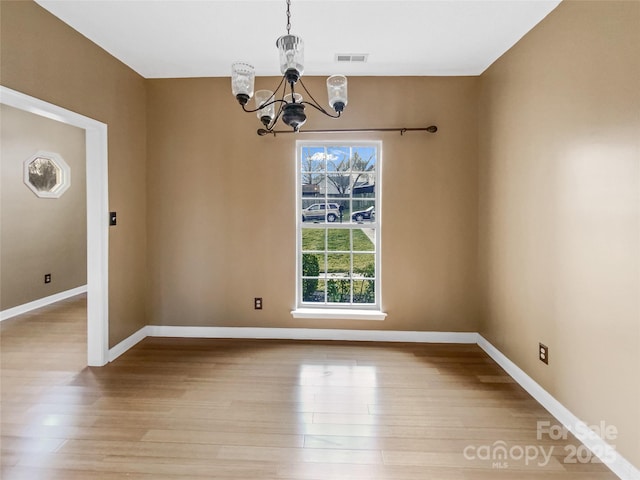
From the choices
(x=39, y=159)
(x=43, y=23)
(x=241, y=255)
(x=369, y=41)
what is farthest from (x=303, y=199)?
(x=39, y=159)

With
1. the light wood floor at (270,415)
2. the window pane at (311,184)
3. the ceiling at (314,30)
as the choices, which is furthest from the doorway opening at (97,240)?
the window pane at (311,184)

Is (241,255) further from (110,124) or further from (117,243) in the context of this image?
(110,124)

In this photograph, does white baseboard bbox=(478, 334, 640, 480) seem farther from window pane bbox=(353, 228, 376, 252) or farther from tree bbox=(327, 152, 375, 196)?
tree bbox=(327, 152, 375, 196)

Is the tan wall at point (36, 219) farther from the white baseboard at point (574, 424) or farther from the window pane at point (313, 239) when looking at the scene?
the white baseboard at point (574, 424)

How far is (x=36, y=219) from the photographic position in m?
4.49

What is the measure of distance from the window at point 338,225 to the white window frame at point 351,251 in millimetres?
10

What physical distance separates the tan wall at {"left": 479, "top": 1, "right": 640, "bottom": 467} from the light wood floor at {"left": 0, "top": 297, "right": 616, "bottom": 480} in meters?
0.40

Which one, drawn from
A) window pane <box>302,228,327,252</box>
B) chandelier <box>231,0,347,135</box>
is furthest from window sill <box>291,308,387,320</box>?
chandelier <box>231,0,347,135</box>

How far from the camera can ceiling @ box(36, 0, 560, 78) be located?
2.18 metres

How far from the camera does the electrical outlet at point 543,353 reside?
7.41ft

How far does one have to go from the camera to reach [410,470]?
1683mm

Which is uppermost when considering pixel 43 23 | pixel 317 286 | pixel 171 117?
pixel 43 23

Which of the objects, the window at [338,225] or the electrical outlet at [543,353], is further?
the window at [338,225]

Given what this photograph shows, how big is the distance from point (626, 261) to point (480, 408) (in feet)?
4.17
